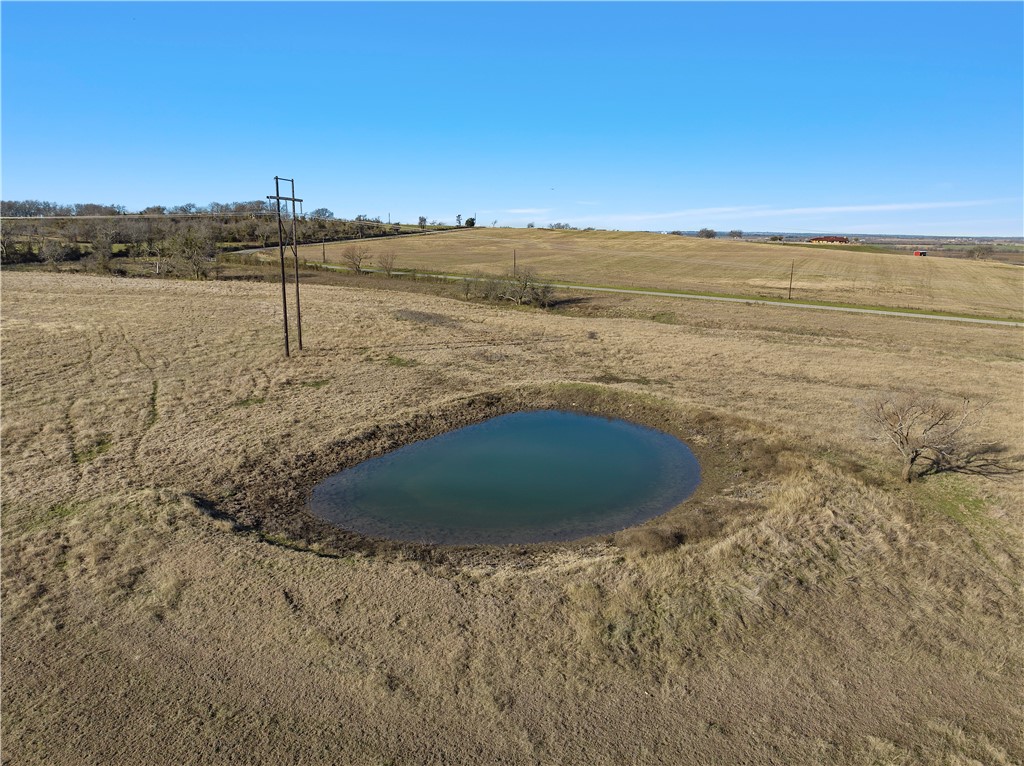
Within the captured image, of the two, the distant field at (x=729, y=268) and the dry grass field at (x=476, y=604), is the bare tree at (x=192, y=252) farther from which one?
the dry grass field at (x=476, y=604)

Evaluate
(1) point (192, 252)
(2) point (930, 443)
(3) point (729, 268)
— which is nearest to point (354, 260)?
(1) point (192, 252)

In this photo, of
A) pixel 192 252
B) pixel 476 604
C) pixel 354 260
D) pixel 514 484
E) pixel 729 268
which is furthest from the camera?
pixel 729 268

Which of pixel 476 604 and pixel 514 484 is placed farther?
pixel 514 484

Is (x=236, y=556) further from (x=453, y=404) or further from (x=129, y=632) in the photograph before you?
(x=453, y=404)

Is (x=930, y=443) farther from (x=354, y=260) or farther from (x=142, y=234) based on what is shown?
(x=142, y=234)

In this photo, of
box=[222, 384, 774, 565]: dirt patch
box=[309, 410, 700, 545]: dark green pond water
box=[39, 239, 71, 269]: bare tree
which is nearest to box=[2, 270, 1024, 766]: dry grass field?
box=[222, 384, 774, 565]: dirt patch
